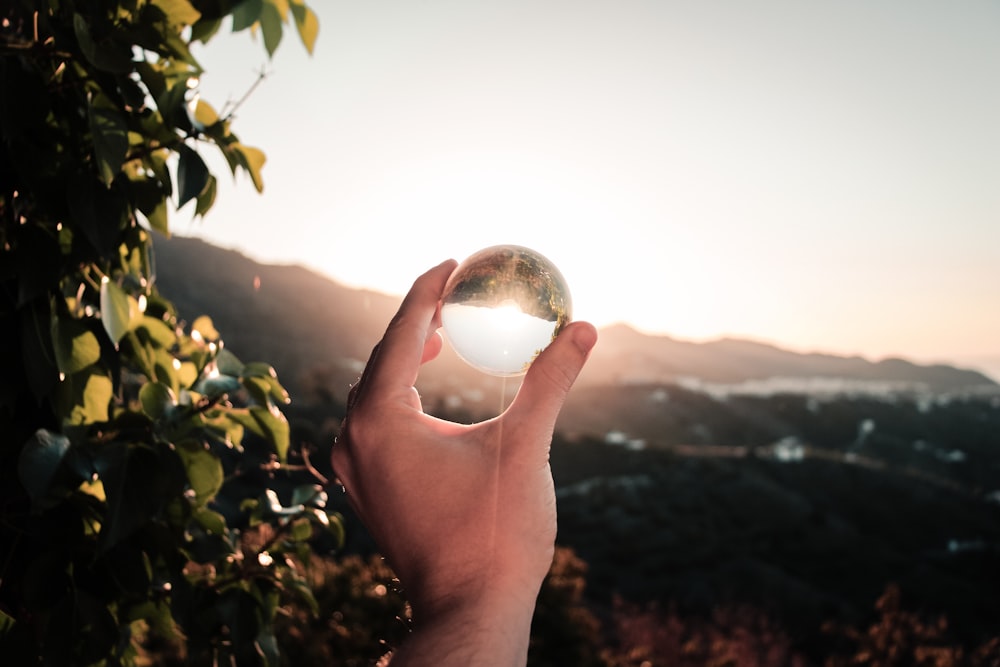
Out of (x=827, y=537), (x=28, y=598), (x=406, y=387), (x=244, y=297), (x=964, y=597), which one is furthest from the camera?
(x=244, y=297)

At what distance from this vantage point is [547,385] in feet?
4.24

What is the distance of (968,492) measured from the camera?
2781cm

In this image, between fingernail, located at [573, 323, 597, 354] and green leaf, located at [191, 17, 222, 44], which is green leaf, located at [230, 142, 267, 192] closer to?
green leaf, located at [191, 17, 222, 44]

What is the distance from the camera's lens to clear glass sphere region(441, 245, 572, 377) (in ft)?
5.22

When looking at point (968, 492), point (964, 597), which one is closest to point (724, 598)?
point (964, 597)

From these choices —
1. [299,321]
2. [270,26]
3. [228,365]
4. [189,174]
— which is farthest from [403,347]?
[299,321]

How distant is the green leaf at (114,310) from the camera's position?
4.96 ft

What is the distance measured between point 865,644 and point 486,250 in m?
6.31

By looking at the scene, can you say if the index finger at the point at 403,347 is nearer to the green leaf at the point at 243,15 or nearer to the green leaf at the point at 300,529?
the green leaf at the point at 243,15

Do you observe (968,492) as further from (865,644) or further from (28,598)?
(28,598)

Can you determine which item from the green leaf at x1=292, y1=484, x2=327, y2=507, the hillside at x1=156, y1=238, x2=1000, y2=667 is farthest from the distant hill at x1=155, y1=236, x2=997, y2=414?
the green leaf at x1=292, y1=484, x2=327, y2=507

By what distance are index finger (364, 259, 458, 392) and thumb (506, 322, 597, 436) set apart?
0.76 feet

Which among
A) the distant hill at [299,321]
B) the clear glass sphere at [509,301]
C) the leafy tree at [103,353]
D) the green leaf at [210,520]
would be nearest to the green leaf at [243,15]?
the leafy tree at [103,353]

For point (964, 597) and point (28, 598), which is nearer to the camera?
point (28, 598)
